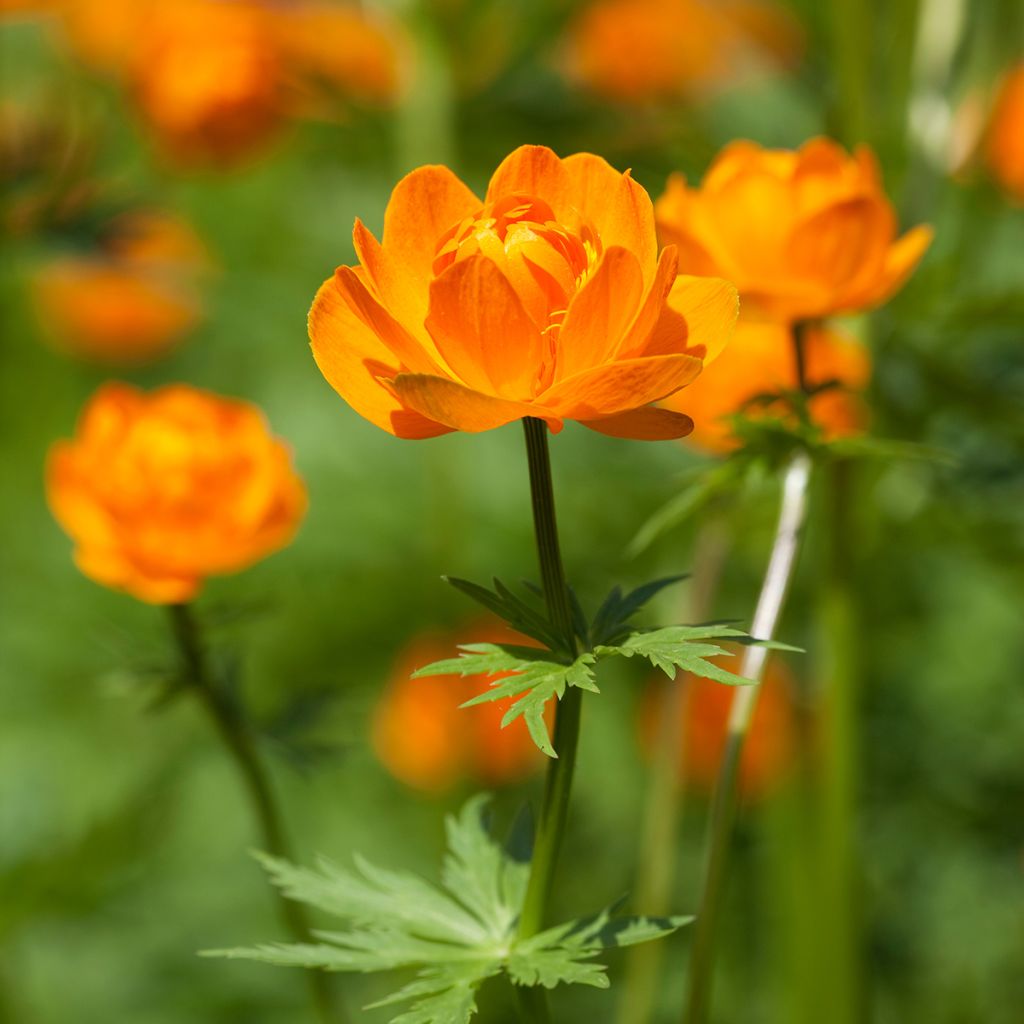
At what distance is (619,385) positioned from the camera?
465mm

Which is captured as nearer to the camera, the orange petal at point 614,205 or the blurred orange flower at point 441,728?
the orange petal at point 614,205

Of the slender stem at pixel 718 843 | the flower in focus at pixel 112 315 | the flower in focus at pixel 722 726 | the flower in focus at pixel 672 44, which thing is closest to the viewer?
the slender stem at pixel 718 843

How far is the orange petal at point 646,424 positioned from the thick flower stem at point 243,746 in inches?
12.8

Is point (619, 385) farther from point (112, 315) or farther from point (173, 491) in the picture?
point (112, 315)

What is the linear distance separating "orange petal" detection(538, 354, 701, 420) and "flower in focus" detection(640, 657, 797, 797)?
952 mm

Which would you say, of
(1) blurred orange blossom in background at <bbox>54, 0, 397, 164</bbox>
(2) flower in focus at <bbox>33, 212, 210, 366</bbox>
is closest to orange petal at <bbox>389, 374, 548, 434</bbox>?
(1) blurred orange blossom in background at <bbox>54, 0, 397, 164</bbox>

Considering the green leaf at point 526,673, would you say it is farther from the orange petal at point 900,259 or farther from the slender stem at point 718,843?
the orange petal at point 900,259

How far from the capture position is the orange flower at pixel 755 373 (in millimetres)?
851

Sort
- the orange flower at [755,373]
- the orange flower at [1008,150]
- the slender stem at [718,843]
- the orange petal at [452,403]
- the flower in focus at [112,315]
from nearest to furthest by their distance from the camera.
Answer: the orange petal at [452,403] < the slender stem at [718,843] < the orange flower at [755,373] < the orange flower at [1008,150] < the flower in focus at [112,315]

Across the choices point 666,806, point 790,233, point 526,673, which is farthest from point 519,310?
point 666,806

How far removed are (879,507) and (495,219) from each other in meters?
0.80

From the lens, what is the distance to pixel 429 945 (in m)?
0.57

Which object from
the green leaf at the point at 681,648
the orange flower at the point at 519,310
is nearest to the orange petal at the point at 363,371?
the orange flower at the point at 519,310

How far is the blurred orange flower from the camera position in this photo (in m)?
1.47
